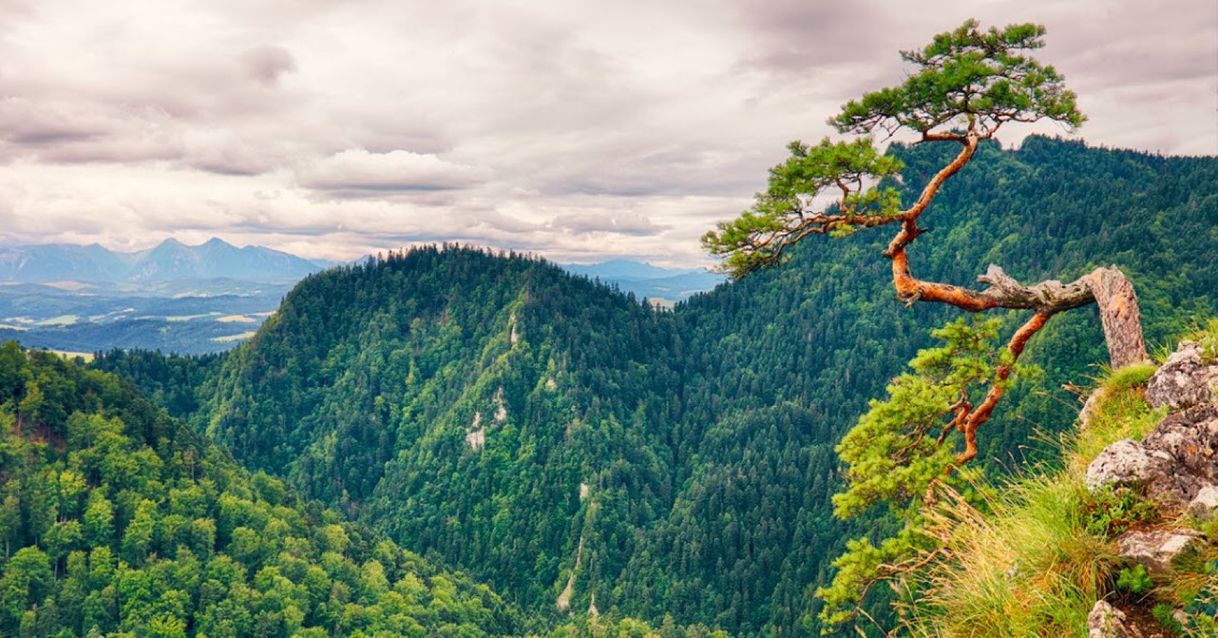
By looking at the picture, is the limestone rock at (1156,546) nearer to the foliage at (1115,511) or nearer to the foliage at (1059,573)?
the foliage at (1059,573)

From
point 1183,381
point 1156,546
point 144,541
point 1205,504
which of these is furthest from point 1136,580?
point 144,541

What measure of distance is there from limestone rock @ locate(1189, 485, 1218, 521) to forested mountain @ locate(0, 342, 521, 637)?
11664 centimetres

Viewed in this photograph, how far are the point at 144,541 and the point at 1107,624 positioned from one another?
128333 mm

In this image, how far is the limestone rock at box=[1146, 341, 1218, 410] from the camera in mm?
10367

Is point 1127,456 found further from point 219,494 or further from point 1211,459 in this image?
point 219,494

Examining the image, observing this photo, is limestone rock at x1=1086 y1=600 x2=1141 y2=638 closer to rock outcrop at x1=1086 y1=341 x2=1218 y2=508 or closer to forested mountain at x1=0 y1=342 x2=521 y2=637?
rock outcrop at x1=1086 y1=341 x2=1218 y2=508

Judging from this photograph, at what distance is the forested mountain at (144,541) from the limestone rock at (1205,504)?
116642 millimetres

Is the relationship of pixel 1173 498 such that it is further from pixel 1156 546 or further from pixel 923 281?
pixel 923 281

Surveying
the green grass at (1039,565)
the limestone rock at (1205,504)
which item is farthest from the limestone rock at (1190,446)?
the green grass at (1039,565)

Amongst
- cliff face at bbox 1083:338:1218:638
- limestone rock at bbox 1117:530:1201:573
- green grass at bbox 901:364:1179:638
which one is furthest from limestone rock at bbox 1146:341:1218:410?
limestone rock at bbox 1117:530:1201:573

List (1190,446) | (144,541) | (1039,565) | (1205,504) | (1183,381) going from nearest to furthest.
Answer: (1205,504)
(1039,565)
(1190,446)
(1183,381)
(144,541)

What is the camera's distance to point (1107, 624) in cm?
750

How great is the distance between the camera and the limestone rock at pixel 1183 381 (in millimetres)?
10367


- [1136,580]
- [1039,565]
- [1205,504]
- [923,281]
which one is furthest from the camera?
[923,281]
